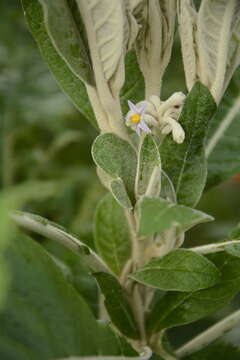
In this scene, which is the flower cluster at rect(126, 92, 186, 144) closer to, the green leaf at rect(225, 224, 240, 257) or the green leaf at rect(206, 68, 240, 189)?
the green leaf at rect(225, 224, 240, 257)

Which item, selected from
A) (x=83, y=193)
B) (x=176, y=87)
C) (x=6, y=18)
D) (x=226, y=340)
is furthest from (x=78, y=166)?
(x=226, y=340)

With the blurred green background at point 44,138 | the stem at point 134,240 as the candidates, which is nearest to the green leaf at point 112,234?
the stem at point 134,240

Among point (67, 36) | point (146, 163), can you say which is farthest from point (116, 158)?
point (67, 36)

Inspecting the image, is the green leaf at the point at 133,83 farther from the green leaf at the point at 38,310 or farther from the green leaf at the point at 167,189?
the green leaf at the point at 38,310

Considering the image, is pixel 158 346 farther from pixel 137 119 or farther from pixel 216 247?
pixel 137 119

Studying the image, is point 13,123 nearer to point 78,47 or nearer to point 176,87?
point 176,87

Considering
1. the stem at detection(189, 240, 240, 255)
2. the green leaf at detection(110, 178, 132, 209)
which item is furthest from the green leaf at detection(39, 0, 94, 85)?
the stem at detection(189, 240, 240, 255)

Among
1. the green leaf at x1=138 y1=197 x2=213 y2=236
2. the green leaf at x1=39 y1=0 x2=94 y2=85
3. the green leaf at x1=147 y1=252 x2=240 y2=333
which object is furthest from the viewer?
the green leaf at x1=147 y1=252 x2=240 y2=333
